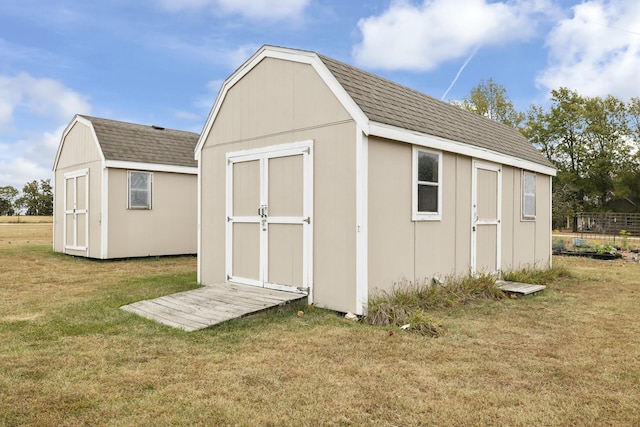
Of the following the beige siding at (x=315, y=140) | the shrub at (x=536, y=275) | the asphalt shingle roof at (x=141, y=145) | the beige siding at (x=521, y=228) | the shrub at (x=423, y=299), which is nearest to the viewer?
the shrub at (x=423, y=299)

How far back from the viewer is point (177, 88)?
51.8ft

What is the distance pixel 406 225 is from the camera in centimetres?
609

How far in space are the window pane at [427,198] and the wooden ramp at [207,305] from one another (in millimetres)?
2250

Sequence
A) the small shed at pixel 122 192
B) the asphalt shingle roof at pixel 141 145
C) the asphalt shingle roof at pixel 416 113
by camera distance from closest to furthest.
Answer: the asphalt shingle roof at pixel 416 113, the small shed at pixel 122 192, the asphalt shingle roof at pixel 141 145

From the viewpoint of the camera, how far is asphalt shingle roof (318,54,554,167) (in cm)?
577

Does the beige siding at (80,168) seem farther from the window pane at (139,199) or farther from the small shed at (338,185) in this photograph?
the small shed at (338,185)

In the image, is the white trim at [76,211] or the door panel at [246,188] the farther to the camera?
the white trim at [76,211]

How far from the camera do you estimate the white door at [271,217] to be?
6.00 m

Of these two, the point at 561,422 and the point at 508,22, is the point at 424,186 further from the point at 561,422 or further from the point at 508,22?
the point at 508,22

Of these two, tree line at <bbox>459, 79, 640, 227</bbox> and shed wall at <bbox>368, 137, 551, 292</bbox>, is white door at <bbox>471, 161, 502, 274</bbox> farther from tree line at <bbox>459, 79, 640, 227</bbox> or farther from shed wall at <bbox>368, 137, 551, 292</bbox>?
tree line at <bbox>459, 79, 640, 227</bbox>

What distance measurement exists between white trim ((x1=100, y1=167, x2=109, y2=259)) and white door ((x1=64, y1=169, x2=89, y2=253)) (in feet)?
3.05

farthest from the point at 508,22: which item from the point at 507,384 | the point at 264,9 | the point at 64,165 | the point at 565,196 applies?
the point at 565,196

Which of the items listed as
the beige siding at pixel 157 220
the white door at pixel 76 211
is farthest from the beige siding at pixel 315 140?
the white door at pixel 76 211

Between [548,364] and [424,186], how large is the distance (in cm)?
320
